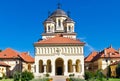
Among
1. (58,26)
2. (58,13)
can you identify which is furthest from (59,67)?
(58,13)

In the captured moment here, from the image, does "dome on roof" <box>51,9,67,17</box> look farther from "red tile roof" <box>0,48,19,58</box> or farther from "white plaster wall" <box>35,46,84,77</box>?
"white plaster wall" <box>35,46,84,77</box>

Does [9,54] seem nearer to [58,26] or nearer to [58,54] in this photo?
[58,54]

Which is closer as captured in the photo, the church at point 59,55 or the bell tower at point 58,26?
the church at point 59,55

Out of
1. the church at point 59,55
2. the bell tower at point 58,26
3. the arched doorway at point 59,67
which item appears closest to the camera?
the church at point 59,55

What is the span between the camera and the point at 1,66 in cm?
7762

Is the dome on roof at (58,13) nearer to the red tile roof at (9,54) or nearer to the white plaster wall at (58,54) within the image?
the red tile roof at (9,54)

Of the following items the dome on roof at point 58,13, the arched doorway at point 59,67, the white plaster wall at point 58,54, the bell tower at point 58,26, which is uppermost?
the dome on roof at point 58,13

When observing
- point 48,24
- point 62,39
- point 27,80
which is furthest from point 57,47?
point 27,80

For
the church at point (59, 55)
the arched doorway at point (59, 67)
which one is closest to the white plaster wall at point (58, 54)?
the church at point (59, 55)

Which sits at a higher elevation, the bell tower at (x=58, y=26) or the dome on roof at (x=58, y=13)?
the dome on roof at (x=58, y=13)

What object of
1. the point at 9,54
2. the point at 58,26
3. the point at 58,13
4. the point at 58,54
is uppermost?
the point at 58,13

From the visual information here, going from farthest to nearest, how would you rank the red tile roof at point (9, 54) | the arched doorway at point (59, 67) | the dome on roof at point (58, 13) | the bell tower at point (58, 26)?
the dome on roof at point (58, 13), the bell tower at point (58, 26), the red tile roof at point (9, 54), the arched doorway at point (59, 67)

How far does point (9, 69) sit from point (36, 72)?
7516 millimetres

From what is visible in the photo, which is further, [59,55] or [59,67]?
[59,67]
